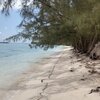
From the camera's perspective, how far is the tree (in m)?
14.0

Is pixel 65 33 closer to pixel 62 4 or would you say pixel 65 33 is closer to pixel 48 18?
pixel 48 18

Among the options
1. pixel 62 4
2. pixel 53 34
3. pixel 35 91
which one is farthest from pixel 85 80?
pixel 53 34

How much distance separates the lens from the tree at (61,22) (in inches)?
551

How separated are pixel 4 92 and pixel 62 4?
9.62 m

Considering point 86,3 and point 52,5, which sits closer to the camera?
point 86,3

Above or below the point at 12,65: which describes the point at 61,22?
above

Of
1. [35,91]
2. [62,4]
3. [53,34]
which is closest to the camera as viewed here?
[35,91]

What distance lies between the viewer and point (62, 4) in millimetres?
18484

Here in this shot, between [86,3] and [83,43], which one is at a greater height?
[86,3]

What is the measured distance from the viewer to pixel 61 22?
22672 mm

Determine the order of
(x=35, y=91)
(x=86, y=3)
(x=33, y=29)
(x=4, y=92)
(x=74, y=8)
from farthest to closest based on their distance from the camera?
1. (x=33, y=29)
2. (x=74, y=8)
3. (x=86, y=3)
4. (x=4, y=92)
5. (x=35, y=91)

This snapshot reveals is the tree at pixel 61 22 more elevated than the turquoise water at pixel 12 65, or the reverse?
Result: the tree at pixel 61 22

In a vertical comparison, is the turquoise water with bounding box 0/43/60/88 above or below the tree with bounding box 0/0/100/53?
below

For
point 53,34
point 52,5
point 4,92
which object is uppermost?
point 52,5
